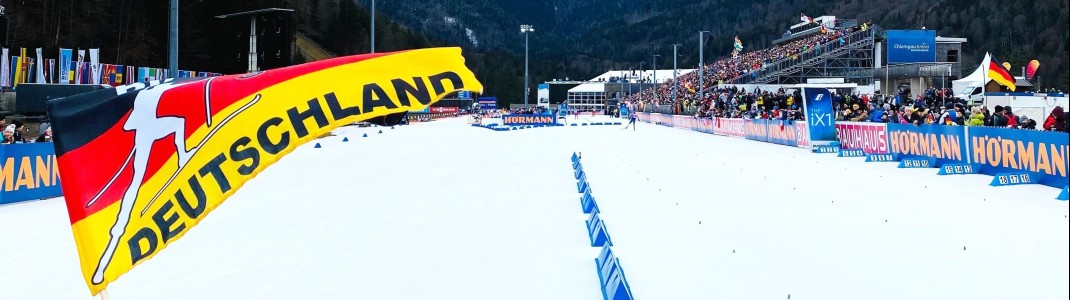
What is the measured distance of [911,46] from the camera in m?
75.9

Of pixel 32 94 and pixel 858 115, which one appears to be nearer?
pixel 858 115

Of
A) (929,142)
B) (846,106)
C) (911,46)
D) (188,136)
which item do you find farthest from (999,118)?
(911,46)

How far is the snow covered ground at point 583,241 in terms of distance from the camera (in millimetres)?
7801

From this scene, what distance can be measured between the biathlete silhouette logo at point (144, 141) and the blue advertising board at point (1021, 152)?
13.2 metres

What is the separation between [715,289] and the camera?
758cm

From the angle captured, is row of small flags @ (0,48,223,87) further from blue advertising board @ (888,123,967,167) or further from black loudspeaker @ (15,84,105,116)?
blue advertising board @ (888,123,967,167)

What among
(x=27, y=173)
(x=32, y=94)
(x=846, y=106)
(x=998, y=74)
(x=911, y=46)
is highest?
Result: (x=911, y=46)

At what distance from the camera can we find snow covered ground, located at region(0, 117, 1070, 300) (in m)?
7.80

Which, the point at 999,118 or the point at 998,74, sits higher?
the point at 998,74

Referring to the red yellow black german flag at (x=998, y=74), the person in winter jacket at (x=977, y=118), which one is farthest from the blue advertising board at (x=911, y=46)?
the person in winter jacket at (x=977, y=118)

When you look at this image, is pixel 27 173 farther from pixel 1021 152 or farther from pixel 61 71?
pixel 61 71

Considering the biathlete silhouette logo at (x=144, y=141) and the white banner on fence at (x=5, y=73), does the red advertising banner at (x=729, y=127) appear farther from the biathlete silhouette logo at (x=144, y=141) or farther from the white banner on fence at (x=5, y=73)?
the biathlete silhouette logo at (x=144, y=141)

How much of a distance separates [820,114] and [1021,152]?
36.4ft

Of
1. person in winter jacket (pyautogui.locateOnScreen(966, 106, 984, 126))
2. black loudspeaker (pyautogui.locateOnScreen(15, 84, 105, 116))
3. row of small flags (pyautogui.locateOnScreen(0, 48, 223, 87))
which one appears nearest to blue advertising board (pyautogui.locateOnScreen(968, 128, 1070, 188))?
person in winter jacket (pyautogui.locateOnScreen(966, 106, 984, 126))
